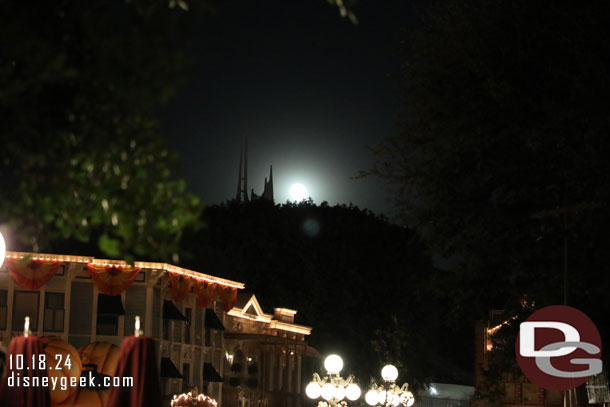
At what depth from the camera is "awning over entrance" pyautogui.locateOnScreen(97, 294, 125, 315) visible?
34344 millimetres

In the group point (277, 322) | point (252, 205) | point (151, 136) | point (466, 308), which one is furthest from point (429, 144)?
point (252, 205)

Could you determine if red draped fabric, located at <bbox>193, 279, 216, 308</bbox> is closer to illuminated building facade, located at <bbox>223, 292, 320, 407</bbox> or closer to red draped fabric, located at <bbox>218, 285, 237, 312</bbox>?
red draped fabric, located at <bbox>218, 285, 237, 312</bbox>

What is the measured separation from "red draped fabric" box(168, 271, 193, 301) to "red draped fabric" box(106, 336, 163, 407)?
65.8ft

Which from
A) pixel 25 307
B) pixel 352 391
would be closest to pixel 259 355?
pixel 25 307

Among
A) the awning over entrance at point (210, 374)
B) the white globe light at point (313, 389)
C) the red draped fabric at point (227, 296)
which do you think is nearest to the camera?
the white globe light at point (313, 389)

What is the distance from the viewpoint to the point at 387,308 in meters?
55.2

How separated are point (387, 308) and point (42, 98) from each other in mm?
49159

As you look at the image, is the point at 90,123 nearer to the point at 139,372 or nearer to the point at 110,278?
the point at 139,372

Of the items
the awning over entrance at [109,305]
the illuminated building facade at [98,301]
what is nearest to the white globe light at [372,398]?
the illuminated building facade at [98,301]

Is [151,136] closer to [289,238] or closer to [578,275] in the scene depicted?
[578,275]

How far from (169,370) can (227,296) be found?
5799 mm

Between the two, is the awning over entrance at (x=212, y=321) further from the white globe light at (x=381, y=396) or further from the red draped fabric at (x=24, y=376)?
the red draped fabric at (x=24, y=376)

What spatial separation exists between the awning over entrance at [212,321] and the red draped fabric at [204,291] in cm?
101

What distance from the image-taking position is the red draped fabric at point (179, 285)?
35.8 m
